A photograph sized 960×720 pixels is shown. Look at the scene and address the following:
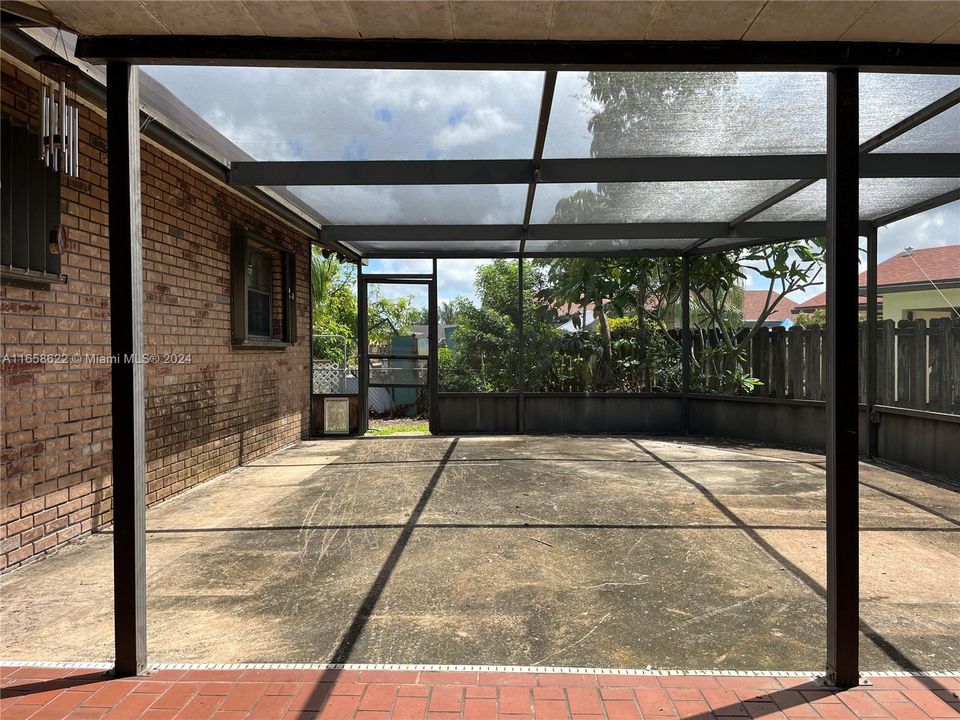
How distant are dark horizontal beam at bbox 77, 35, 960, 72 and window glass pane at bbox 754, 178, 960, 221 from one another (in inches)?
113

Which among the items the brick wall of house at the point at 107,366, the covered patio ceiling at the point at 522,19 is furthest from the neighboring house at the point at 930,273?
the brick wall of house at the point at 107,366

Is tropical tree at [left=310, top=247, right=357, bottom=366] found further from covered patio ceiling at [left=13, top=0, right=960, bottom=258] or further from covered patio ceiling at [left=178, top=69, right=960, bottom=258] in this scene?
covered patio ceiling at [left=178, top=69, right=960, bottom=258]

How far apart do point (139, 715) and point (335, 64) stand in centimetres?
251

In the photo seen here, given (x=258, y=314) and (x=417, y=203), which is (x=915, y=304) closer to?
(x=417, y=203)

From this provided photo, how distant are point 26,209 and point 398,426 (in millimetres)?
6646

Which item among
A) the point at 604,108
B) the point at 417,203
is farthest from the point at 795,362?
the point at 417,203

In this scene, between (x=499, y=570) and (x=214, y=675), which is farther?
(x=499, y=570)

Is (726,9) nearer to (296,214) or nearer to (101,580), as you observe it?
(101,580)

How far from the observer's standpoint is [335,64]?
2.13 m

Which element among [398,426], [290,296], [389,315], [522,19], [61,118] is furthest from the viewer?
[389,315]

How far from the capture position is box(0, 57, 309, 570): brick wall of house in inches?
127

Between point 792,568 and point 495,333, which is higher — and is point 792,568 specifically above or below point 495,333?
below

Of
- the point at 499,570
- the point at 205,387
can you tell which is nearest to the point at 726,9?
the point at 499,570

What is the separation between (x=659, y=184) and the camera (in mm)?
5199
